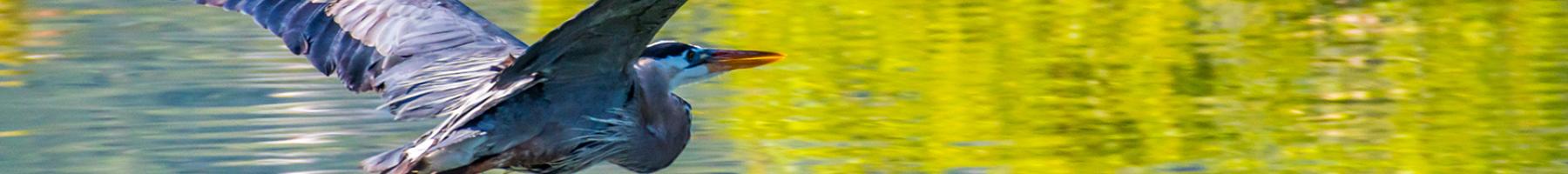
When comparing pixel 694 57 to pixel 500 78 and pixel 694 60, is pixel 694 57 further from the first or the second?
pixel 500 78

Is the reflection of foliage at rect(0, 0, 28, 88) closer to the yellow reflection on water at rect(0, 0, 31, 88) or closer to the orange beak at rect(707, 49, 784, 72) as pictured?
the yellow reflection on water at rect(0, 0, 31, 88)

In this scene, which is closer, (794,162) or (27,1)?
(794,162)

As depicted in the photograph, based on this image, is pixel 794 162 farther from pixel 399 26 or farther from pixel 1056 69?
pixel 399 26

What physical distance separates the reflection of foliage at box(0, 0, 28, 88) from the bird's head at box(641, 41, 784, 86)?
262 centimetres

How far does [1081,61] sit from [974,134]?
0.22 metres

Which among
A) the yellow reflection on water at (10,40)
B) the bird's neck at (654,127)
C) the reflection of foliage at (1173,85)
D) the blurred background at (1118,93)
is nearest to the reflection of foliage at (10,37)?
the yellow reflection on water at (10,40)

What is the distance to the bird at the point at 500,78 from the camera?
278 centimetres

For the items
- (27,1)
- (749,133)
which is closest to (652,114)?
(749,133)

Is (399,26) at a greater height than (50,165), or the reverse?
(399,26)

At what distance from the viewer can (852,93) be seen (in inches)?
166

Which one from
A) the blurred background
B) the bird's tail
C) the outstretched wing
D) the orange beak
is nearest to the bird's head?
the orange beak

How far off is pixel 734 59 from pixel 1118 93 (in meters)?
1.02

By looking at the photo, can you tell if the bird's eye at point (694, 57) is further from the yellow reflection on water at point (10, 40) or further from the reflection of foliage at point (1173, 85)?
the yellow reflection on water at point (10, 40)

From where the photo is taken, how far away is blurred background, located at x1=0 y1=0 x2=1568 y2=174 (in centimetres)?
389
